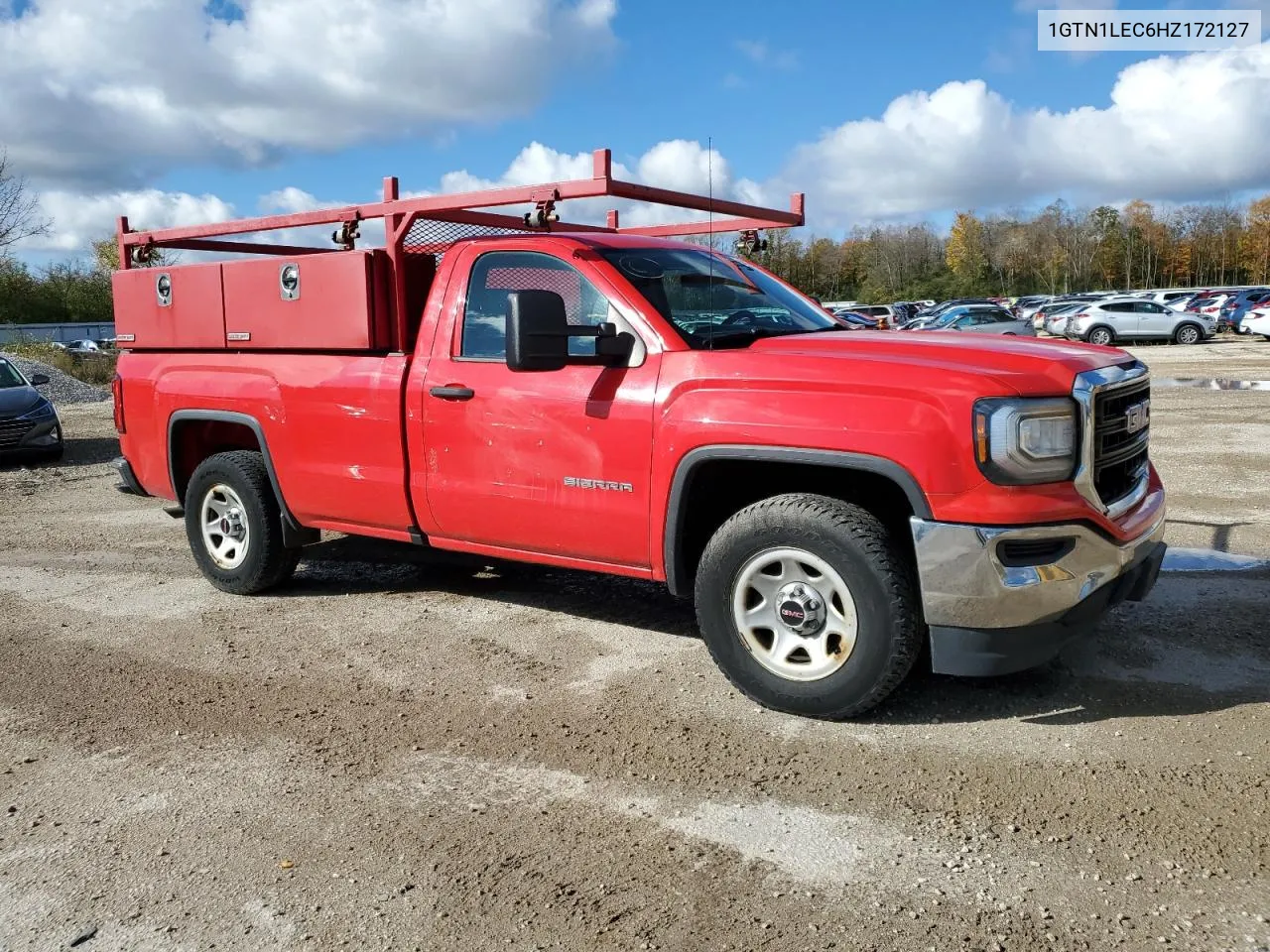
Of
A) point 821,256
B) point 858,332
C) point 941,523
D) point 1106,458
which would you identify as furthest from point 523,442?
point 821,256

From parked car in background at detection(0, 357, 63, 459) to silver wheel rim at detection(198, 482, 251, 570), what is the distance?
25.1 feet

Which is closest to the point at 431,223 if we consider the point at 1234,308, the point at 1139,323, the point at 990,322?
the point at 990,322

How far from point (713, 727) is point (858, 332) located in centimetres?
195

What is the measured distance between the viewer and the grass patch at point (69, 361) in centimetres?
2523

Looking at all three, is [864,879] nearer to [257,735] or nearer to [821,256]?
[257,735]

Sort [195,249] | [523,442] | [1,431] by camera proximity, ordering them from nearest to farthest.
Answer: [523,442] → [195,249] → [1,431]

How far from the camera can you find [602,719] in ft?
14.1

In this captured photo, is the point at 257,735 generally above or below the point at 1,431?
below

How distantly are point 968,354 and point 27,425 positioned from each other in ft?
39.2

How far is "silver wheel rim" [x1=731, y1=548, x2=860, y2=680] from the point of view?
13.4 feet

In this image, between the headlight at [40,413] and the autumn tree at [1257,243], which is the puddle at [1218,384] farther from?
the autumn tree at [1257,243]

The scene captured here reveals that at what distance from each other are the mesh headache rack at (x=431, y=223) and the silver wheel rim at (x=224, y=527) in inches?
38.5

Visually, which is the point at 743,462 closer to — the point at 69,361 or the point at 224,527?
the point at 224,527

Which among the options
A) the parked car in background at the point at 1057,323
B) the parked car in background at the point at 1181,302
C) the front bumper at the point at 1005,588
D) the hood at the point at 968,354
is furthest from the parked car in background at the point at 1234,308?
the front bumper at the point at 1005,588
